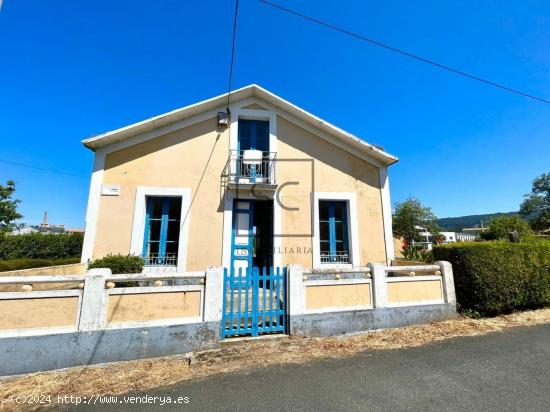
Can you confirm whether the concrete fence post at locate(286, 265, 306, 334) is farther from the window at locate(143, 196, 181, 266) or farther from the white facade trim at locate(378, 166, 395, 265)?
the white facade trim at locate(378, 166, 395, 265)

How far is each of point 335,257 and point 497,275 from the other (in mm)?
3927

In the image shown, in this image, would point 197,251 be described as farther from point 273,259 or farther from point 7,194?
point 7,194

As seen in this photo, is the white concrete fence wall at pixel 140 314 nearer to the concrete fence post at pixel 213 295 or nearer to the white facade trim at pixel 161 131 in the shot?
the concrete fence post at pixel 213 295

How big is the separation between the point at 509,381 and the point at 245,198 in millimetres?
6632

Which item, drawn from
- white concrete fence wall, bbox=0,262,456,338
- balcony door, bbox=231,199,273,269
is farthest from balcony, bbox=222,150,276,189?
white concrete fence wall, bbox=0,262,456,338

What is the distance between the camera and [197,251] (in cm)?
739

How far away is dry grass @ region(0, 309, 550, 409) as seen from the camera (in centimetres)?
348

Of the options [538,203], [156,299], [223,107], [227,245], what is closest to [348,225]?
[227,245]

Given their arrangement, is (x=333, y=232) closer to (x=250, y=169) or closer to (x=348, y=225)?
(x=348, y=225)

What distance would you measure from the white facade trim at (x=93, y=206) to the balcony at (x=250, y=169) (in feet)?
11.4

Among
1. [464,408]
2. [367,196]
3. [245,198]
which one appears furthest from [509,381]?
[245,198]

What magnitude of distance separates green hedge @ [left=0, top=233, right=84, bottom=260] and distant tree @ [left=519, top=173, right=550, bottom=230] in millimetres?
50673

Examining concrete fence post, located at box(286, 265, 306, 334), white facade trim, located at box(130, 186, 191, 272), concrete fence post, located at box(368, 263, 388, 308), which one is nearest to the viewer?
concrete fence post, located at box(286, 265, 306, 334)

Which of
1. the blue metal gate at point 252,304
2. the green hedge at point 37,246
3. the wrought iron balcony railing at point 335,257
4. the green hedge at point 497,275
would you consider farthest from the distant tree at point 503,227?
the green hedge at point 37,246
